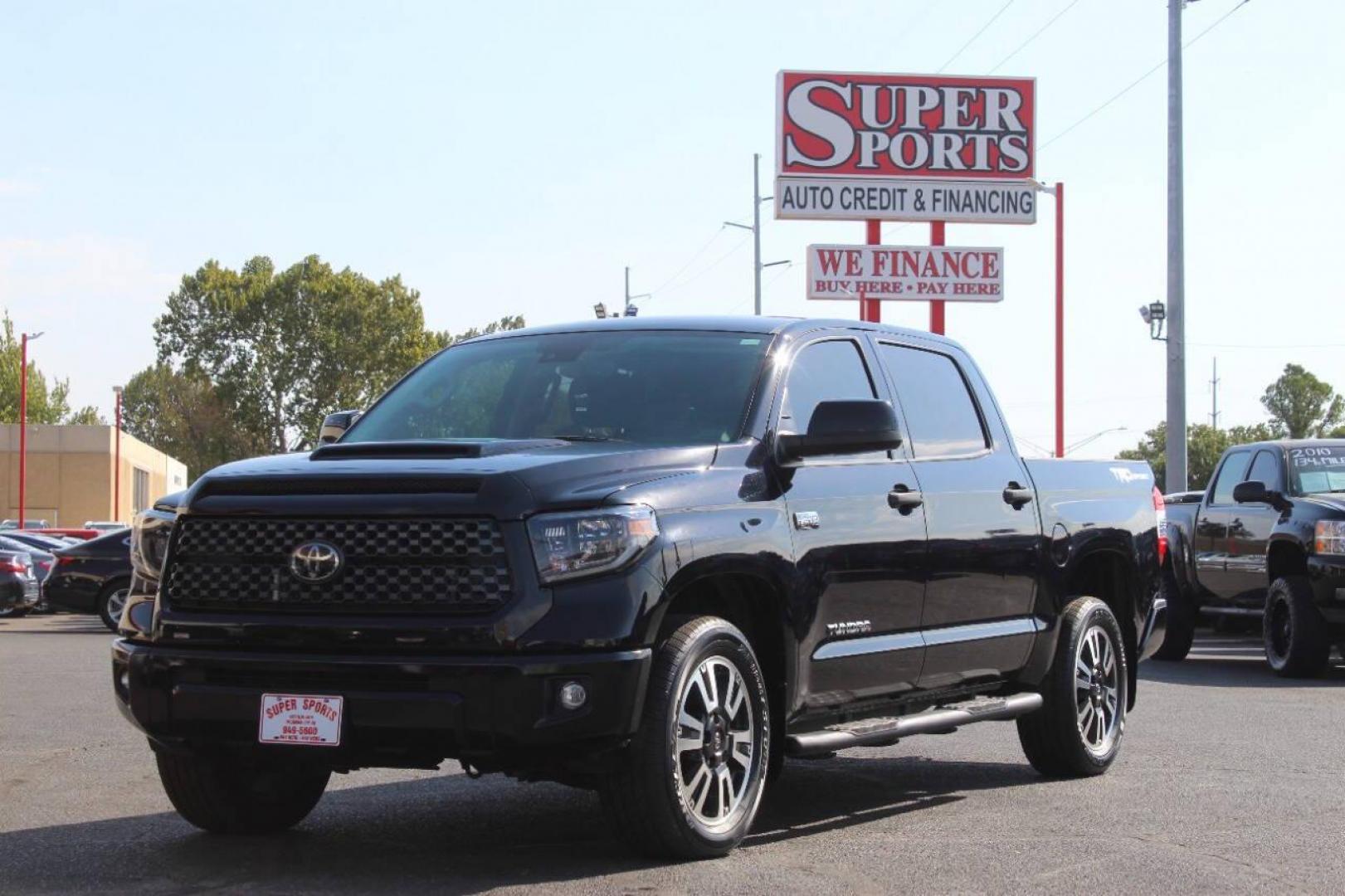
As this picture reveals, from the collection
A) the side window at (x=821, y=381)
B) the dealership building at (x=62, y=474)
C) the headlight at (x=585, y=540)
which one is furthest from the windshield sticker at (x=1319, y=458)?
the dealership building at (x=62, y=474)

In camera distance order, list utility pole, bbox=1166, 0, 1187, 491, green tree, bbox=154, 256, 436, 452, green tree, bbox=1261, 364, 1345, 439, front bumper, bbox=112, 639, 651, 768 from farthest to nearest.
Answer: green tree, bbox=1261, 364, 1345, 439, green tree, bbox=154, 256, 436, 452, utility pole, bbox=1166, 0, 1187, 491, front bumper, bbox=112, 639, 651, 768

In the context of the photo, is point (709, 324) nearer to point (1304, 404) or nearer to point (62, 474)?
point (62, 474)

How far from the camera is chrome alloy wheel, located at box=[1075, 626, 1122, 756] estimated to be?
9.35m

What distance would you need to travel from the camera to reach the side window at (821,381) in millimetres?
7742

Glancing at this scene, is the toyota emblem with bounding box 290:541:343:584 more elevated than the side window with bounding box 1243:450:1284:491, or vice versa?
the side window with bounding box 1243:450:1284:491

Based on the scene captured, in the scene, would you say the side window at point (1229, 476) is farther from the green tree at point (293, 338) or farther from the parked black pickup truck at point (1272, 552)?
the green tree at point (293, 338)

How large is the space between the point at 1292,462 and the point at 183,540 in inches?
467

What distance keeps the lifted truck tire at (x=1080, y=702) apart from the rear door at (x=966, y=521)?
38 centimetres

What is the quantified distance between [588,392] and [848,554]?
1157 mm

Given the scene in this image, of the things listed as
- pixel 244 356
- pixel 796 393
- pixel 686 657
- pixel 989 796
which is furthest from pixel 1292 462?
pixel 244 356

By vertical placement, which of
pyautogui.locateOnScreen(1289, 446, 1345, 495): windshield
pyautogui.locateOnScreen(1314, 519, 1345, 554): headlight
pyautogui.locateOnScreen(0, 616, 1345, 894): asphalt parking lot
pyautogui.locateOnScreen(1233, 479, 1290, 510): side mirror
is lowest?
pyautogui.locateOnScreen(0, 616, 1345, 894): asphalt parking lot

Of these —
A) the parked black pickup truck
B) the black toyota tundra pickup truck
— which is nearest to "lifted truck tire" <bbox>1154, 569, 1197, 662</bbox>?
the parked black pickup truck

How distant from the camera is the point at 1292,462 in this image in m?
16.5

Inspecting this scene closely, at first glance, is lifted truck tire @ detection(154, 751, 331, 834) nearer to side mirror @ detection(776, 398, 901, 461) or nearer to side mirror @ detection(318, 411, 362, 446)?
side mirror @ detection(318, 411, 362, 446)
